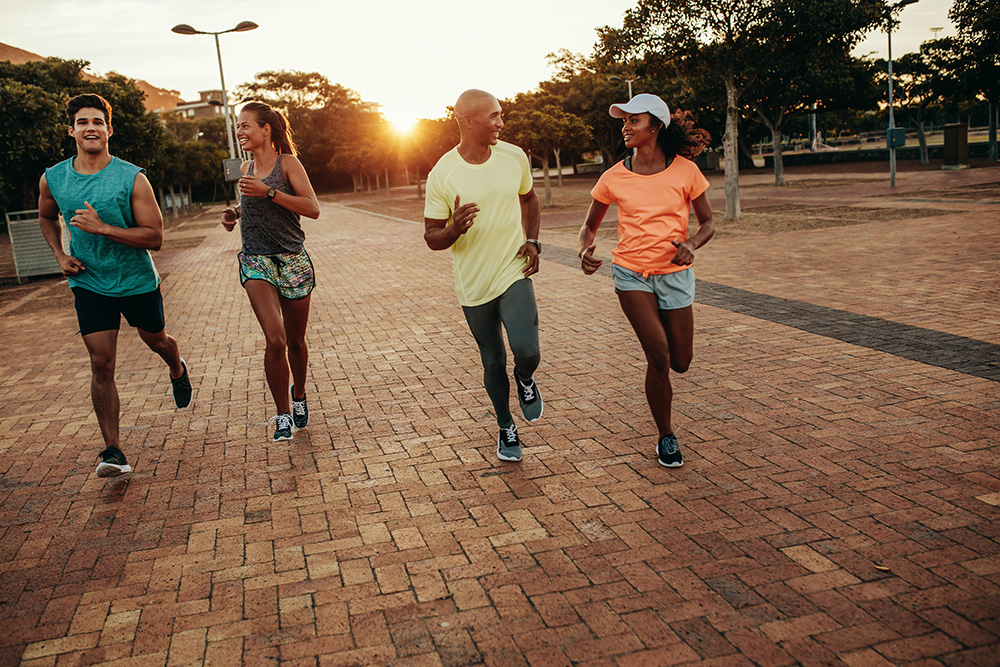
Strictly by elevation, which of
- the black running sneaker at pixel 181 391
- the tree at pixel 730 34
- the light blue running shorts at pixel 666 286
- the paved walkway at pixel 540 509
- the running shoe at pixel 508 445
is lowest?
the paved walkway at pixel 540 509

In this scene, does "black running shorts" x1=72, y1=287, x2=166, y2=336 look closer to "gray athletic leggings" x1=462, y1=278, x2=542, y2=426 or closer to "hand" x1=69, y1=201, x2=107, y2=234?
"hand" x1=69, y1=201, x2=107, y2=234

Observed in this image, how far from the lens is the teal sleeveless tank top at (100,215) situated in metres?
4.56

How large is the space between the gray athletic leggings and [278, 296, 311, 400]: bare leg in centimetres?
125

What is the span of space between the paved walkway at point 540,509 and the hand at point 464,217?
1.31m

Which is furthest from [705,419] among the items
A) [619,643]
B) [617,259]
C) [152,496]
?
[152,496]

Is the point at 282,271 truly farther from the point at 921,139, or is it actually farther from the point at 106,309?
the point at 921,139

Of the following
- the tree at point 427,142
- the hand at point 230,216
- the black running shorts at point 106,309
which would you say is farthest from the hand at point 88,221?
the tree at point 427,142

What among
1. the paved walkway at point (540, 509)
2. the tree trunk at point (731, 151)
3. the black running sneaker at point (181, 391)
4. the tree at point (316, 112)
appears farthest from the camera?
the tree at point (316, 112)

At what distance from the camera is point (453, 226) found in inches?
158

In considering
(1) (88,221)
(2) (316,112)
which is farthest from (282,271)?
(2) (316,112)

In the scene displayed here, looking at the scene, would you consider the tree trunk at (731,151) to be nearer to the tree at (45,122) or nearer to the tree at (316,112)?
the tree at (45,122)

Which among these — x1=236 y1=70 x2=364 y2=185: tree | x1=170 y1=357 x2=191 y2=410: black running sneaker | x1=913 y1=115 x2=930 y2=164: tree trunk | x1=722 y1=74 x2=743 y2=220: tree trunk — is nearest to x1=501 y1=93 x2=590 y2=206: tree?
x1=722 y1=74 x2=743 y2=220: tree trunk

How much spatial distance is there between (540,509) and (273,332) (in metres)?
1.98

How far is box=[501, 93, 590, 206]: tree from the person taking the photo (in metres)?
26.8
